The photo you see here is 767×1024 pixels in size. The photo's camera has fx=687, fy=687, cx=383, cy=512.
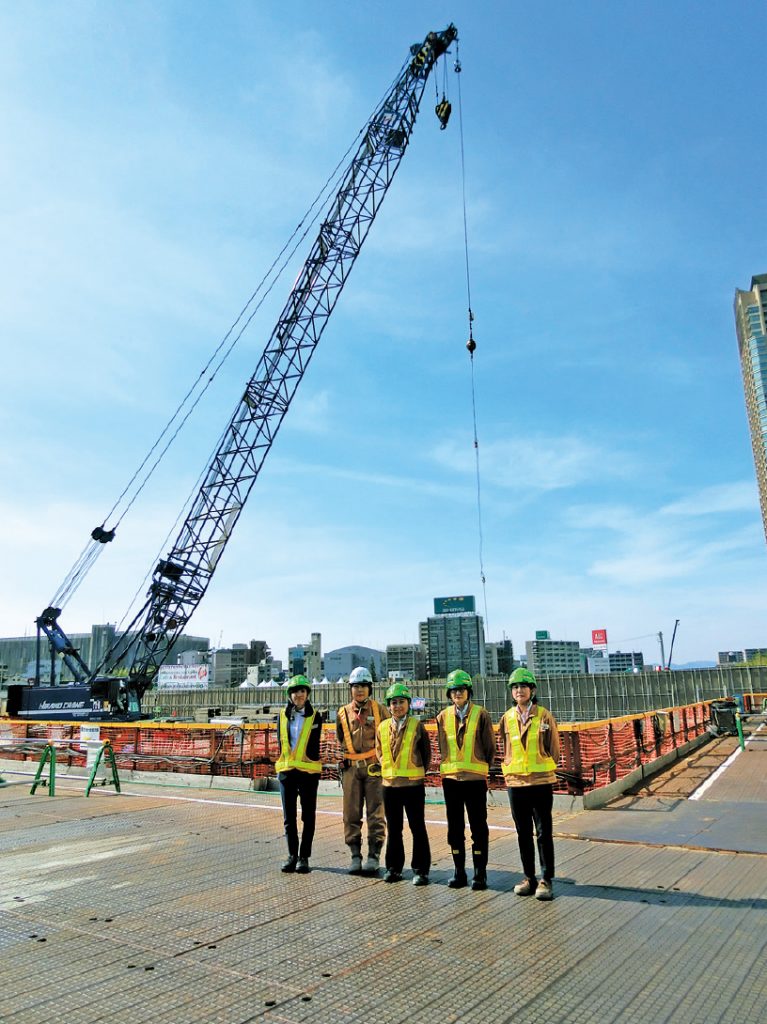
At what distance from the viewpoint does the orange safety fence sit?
36.4ft

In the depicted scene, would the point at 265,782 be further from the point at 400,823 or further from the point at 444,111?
the point at 444,111

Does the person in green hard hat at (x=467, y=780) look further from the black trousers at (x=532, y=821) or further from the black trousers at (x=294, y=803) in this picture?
the black trousers at (x=294, y=803)

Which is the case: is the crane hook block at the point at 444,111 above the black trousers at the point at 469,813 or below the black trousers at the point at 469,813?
above

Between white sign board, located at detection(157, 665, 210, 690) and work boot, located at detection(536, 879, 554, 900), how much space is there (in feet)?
297

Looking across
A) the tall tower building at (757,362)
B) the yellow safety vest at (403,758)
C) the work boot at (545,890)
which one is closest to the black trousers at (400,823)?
the yellow safety vest at (403,758)

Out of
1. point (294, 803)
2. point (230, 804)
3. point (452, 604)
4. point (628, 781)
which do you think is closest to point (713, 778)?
point (628, 781)

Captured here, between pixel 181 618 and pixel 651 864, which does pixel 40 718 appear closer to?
pixel 181 618

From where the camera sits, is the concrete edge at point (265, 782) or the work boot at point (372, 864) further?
the concrete edge at point (265, 782)

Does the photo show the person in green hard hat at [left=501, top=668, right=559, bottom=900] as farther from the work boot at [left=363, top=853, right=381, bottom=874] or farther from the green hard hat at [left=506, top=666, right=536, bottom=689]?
the work boot at [left=363, top=853, right=381, bottom=874]

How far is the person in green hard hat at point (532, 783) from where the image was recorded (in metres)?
5.74

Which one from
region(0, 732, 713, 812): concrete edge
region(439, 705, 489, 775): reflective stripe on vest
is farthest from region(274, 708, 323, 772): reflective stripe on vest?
region(0, 732, 713, 812): concrete edge

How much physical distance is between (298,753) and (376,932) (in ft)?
7.24

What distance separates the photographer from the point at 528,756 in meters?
5.86

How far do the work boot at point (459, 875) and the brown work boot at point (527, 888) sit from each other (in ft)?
1.60
